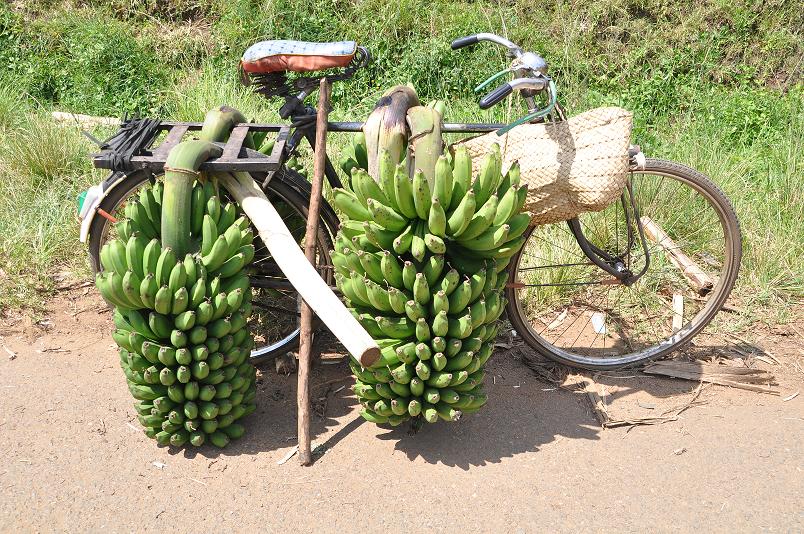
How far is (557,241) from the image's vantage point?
470 cm

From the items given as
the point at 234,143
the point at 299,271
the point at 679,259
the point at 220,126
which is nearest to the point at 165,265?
the point at 299,271

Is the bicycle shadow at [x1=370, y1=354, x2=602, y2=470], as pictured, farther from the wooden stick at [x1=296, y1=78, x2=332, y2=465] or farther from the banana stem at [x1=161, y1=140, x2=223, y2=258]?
the banana stem at [x1=161, y1=140, x2=223, y2=258]

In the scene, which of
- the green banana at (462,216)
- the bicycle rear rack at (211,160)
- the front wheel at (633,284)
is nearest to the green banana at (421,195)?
the green banana at (462,216)

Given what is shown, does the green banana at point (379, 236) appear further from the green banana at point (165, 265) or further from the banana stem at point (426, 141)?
the green banana at point (165, 265)

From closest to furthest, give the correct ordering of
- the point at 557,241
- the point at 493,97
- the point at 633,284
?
the point at 493,97 → the point at 633,284 → the point at 557,241

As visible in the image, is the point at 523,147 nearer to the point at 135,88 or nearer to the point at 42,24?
the point at 135,88

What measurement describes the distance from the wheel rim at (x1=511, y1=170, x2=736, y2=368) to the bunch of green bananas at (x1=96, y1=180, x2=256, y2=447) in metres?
1.81

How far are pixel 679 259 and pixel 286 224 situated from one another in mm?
2534

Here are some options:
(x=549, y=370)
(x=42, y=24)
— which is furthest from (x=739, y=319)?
(x=42, y=24)

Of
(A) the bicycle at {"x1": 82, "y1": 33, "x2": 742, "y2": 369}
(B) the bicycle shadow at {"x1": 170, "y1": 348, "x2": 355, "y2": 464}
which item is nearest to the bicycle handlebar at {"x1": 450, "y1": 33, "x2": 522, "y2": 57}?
(A) the bicycle at {"x1": 82, "y1": 33, "x2": 742, "y2": 369}

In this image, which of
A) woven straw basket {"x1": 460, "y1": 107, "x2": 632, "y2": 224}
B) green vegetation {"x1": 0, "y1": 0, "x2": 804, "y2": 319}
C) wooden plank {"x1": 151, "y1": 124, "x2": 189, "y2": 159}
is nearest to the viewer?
woven straw basket {"x1": 460, "y1": 107, "x2": 632, "y2": 224}

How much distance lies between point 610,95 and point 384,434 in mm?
4619

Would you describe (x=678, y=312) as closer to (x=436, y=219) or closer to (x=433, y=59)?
(x=436, y=219)

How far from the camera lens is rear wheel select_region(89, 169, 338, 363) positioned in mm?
3557
